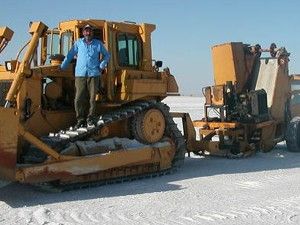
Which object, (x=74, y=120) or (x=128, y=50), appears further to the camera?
(x=128, y=50)

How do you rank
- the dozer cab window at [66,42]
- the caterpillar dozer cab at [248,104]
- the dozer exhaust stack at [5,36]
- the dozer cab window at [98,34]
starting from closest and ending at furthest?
the dozer exhaust stack at [5,36] → the dozer cab window at [98,34] → the dozer cab window at [66,42] → the caterpillar dozer cab at [248,104]

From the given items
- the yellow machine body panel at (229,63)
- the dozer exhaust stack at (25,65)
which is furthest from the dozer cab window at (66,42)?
the yellow machine body panel at (229,63)

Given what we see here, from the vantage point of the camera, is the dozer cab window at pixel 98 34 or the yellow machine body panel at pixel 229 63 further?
the yellow machine body panel at pixel 229 63

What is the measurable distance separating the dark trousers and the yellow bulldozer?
0.24 metres

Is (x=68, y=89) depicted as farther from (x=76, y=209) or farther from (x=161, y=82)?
(x=76, y=209)

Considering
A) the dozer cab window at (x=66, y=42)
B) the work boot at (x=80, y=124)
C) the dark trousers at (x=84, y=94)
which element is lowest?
the work boot at (x=80, y=124)

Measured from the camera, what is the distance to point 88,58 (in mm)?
7965

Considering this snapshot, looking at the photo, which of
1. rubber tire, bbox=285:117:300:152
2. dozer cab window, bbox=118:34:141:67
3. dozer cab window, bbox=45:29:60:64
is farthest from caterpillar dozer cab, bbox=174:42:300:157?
dozer cab window, bbox=45:29:60:64

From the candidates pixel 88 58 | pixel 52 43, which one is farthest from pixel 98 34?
pixel 52 43

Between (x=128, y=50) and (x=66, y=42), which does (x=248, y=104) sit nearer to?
(x=128, y=50)

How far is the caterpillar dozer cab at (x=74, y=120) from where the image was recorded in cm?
708

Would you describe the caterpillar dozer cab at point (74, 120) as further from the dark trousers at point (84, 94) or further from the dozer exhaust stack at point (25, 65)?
the dark trousers at point (84, 94)

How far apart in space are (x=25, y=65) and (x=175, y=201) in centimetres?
294

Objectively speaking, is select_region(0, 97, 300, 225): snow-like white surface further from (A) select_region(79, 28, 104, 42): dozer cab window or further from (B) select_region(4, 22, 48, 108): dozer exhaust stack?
(A) select_region(79, 28, 104, 42): dozer cab window
